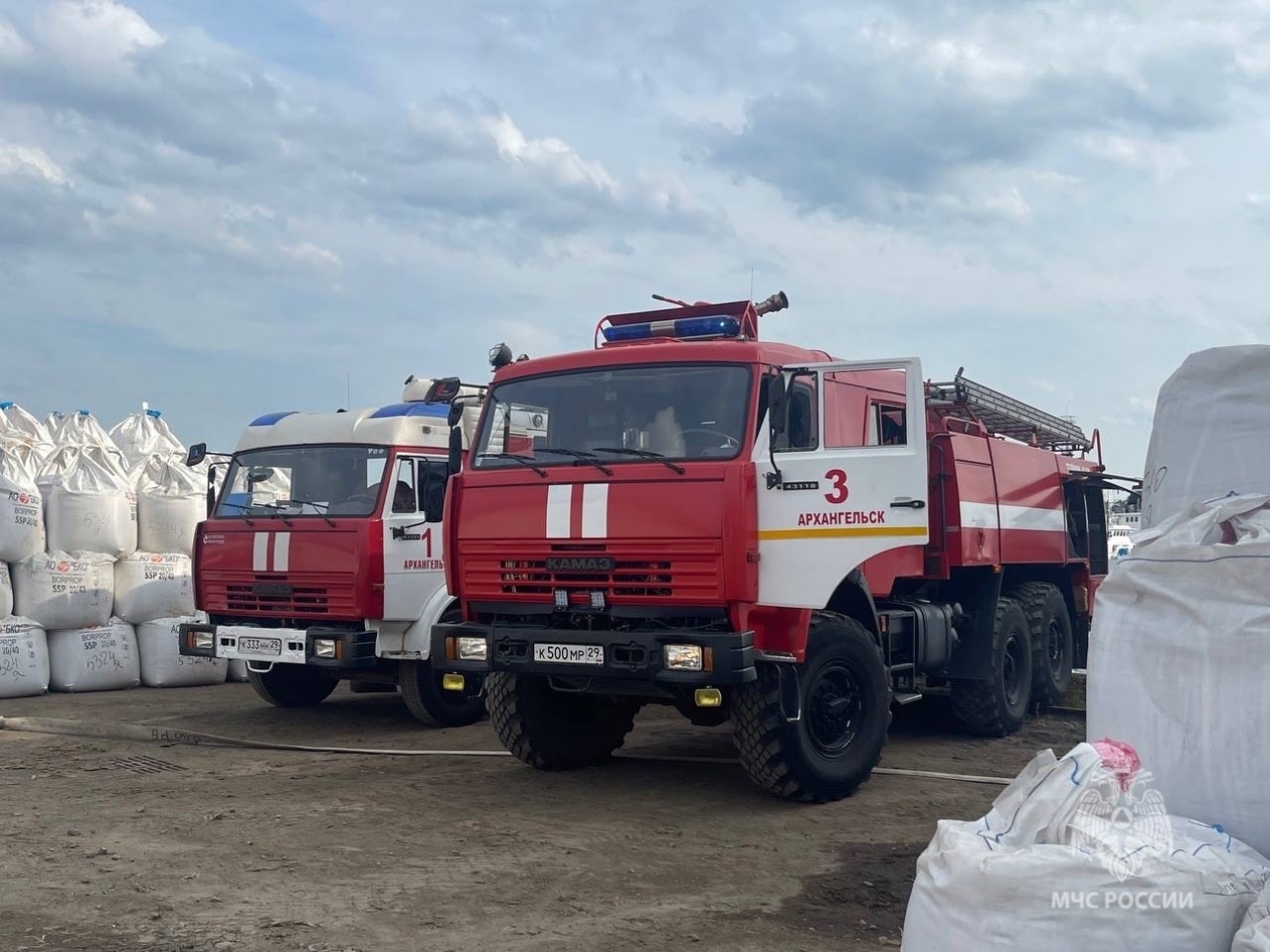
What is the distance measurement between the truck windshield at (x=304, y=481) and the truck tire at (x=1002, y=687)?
439 cm

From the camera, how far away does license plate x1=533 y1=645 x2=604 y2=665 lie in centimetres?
622

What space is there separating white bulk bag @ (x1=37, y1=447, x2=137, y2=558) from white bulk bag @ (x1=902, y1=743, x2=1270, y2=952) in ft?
32.9

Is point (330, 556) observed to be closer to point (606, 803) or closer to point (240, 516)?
point (240, 516)

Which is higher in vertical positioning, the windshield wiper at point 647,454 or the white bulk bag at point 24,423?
the white bulk bag at point 24,423

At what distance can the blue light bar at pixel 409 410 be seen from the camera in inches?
370

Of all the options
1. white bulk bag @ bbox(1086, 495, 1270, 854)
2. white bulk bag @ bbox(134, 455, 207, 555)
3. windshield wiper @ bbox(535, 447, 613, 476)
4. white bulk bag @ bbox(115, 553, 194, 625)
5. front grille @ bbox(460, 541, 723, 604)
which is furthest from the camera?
white bulk bag @ bbox(134, 455, 207, 555)

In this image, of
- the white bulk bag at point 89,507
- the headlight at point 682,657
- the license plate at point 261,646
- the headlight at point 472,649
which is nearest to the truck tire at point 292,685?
the license plate at point 261,646

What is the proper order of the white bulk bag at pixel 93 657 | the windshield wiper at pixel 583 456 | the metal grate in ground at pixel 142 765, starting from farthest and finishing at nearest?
the white bulk bag at pixel 93 657 → the metal grate in ground at pixel 142 765 → the windshield wiper at pixel 583 456

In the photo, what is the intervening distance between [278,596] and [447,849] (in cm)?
A: 398

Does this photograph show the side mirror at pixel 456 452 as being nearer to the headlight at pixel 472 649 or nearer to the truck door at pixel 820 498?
the headlight at pixel 472 649

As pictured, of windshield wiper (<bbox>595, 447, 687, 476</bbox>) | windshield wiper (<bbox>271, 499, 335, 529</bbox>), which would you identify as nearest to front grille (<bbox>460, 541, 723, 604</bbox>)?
windshield wiper (<bbox>595, 447, 687, 476</bbox>)

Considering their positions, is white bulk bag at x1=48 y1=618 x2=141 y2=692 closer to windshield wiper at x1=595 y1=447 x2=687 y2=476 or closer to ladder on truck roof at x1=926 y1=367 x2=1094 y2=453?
windshield wiper at x1=595 y1=447 x2=687 y2=476

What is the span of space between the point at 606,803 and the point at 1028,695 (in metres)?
4.01

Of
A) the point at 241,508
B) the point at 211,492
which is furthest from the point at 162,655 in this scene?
the point at 241,508
